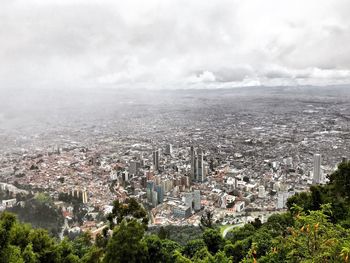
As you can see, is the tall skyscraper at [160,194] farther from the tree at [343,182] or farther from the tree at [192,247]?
the tree at [343,182]

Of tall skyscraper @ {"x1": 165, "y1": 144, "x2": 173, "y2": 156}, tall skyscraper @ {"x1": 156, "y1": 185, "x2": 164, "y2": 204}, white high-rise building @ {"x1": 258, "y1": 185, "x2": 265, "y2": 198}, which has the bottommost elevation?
white high-rise building @ {"x1": 258, "y1": 185, "x2": 265, "y2": 198}

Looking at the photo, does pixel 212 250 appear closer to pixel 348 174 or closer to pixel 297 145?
pixel 348 174

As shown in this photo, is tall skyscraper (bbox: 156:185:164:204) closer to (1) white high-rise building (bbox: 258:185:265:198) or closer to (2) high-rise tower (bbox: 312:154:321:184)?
(1) white high-rise building (bbox: 258:185:265:198)

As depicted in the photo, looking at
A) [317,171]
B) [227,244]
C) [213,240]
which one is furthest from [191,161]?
[227,244]

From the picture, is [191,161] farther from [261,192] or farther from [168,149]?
[261,192]

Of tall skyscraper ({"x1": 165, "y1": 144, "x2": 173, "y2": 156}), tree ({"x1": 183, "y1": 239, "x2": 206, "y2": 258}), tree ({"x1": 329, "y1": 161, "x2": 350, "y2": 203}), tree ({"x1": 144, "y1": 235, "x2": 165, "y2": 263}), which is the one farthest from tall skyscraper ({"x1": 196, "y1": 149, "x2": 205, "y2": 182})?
tree ({"x1": 144, "y1": 235, "x2": 165, "y2": 263})

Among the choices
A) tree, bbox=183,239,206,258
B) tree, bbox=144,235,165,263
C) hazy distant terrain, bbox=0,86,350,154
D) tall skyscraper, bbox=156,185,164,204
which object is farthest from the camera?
hazy distant terrain, bbox=0,86,350,154

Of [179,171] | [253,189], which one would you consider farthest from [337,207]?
[179,171]

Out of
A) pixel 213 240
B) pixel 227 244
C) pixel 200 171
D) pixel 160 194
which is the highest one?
pixel 227 244
